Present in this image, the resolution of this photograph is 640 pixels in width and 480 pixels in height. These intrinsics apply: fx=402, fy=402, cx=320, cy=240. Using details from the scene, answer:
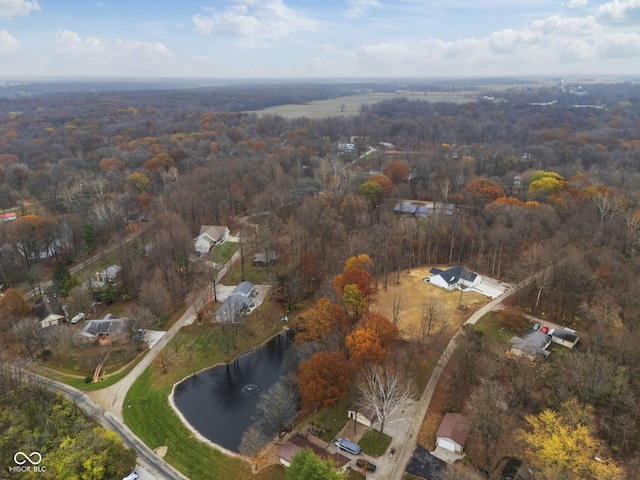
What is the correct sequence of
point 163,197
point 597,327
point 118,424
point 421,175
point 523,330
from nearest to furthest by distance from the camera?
point 118,424 → point 597,327 → point 523,330 → point 163,197 → point 421,175

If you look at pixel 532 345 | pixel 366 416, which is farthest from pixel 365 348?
pixel 532 345

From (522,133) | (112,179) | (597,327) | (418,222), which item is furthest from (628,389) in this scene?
(522,133)

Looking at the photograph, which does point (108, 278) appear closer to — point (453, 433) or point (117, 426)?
point (117, 426)

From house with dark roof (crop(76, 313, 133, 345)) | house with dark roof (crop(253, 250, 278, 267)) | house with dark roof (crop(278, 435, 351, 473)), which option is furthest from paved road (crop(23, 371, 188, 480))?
house with dark roof (crop(253, 250, 278, 267))

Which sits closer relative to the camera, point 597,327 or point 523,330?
point 597,327

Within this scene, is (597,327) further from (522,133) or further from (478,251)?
(522,133)

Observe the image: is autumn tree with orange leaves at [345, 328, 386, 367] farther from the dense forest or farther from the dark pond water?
the dark pond water
